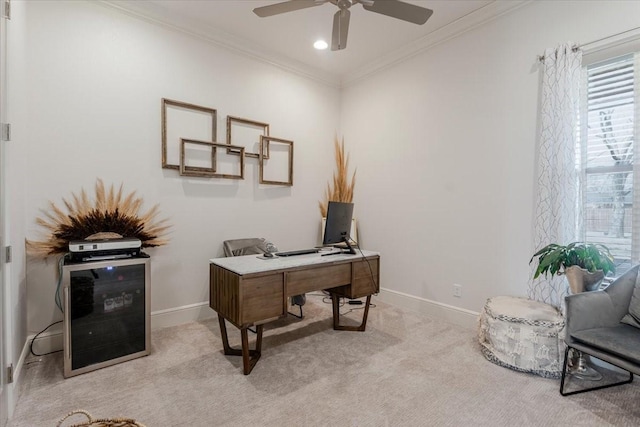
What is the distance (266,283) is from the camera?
2188mm

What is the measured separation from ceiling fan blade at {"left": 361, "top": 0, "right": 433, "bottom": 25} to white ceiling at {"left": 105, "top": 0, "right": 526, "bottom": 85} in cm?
74

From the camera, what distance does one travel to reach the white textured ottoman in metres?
2.21

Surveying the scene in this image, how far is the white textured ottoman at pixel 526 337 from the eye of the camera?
2.21m

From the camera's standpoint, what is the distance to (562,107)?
8.07 ft

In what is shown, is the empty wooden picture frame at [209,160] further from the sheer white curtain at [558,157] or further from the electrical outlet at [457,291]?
the sheer white curtain at [558,157]

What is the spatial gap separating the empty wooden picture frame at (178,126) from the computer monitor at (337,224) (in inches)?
65.4

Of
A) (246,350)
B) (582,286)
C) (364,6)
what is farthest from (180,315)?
(582,286)

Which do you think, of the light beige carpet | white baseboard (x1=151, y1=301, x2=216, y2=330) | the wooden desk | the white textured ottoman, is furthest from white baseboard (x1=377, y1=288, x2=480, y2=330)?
white baseboard (x1=151, y1=301, x2=216, y2=330)

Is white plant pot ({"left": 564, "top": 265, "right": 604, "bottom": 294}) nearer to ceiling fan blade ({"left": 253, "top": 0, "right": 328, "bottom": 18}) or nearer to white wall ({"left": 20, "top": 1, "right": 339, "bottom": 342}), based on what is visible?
ceiling fan blade ({"left": 253, "top": 0, "right": 328, "bottom": 18})

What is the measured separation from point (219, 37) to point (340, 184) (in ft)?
7.44

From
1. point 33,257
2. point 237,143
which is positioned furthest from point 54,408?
point 237,143

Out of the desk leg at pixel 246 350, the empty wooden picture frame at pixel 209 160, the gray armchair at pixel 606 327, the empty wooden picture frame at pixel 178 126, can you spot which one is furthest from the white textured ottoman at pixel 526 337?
the empty wooden picture frame at pixel 178 126

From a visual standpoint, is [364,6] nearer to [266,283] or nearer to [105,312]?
[266,283]

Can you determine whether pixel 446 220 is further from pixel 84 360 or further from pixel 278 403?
pixel 84 360
